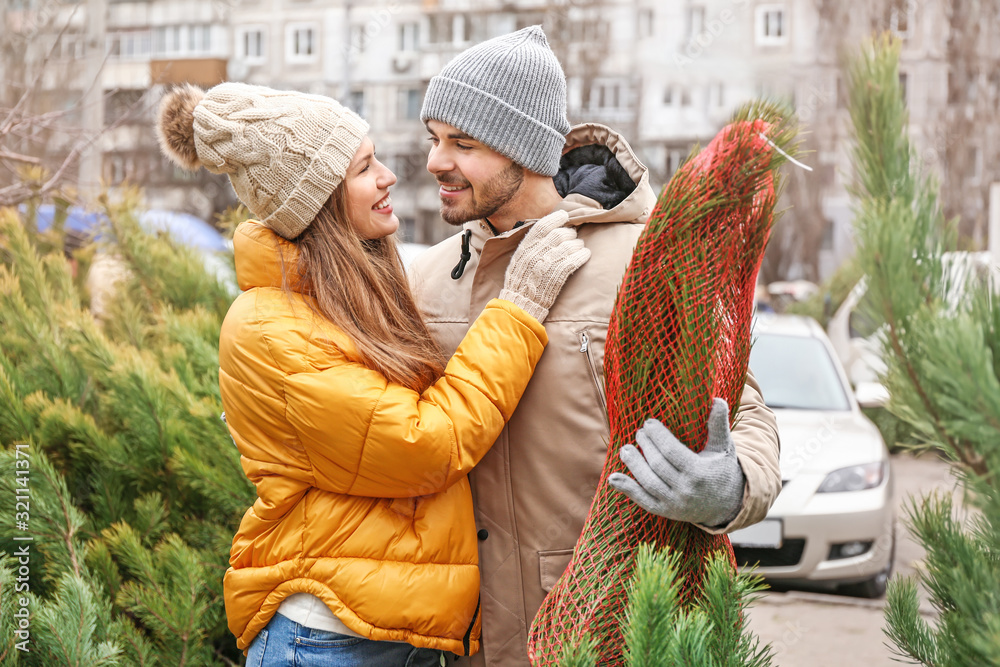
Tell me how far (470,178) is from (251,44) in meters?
34.2

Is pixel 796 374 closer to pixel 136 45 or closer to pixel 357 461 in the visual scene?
pixel 357 461

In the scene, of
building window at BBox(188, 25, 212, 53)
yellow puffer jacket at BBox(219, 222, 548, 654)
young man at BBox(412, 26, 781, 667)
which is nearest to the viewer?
young man at BBox(412, 26, 781, 667)

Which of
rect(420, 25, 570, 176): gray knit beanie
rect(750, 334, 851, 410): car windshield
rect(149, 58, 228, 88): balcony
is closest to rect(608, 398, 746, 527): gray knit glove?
rect(420, 25, 570, 176): gray knit beanie

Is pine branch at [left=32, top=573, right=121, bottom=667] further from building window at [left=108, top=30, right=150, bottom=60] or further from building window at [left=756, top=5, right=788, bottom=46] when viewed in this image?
Result: building window at [left=108, top=30, right=150, bottom=60]

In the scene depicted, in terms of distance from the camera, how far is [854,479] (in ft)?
17.2

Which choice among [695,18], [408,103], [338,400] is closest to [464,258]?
[338,400]

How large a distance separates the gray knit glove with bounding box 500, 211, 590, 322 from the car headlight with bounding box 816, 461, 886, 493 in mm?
3789

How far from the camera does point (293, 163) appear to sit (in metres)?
1.98

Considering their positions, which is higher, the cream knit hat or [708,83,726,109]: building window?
[708,83,726,109]: building window

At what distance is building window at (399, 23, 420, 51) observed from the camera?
107 ft

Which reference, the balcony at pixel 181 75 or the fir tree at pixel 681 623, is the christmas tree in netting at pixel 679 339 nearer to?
the fir tree at pixel 681 623

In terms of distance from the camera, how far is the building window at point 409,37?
32.6 m

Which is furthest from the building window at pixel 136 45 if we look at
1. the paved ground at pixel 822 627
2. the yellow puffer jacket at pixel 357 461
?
the yellow puffer jacket at pixel 357 461

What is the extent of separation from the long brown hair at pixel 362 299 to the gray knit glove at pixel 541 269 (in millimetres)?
254
